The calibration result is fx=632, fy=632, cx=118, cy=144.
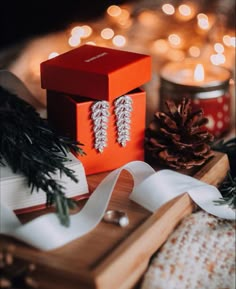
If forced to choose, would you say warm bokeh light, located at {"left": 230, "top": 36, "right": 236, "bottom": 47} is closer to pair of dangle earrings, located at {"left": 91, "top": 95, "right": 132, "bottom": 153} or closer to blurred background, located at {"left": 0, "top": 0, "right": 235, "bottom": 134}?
blurred background, located at {"left": 0, "top": 0, "right": 235, "bottom": 134}

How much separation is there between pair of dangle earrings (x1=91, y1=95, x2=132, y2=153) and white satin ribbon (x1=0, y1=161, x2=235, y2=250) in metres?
0.05

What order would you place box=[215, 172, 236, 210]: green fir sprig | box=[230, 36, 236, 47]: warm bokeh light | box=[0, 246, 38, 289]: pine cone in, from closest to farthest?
box=[0, 246, 38, 289]: pine cone, box=[215, 172, 236, 210]: green fir sprig, box=[230, 36, 236, 47]: warm bokeh light

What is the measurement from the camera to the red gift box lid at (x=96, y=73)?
0.85 m

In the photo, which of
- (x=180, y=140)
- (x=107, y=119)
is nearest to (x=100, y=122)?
(x=107, y=119)

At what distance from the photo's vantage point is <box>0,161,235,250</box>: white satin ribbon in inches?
28.1

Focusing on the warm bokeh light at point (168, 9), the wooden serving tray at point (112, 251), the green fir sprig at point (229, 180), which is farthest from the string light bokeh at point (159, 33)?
the wooden serving tray at point (112, 251)

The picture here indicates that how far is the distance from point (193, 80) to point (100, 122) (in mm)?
422

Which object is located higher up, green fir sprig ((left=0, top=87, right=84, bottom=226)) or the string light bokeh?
green fir sprig ((left=0, top=87, right=84, bottom=226))

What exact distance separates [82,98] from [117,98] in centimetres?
5

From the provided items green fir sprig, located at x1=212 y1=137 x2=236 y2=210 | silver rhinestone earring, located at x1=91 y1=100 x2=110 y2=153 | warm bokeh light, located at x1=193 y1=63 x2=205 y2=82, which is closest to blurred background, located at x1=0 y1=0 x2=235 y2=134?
warm bokeh light, located at x1=193 y1=63 x2=205 y2=82

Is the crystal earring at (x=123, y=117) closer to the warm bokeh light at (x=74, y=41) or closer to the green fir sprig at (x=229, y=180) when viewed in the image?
the green fir sprig at (x=229, y=180)

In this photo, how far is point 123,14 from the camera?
1.45 metres

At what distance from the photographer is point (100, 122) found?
0.88 meters

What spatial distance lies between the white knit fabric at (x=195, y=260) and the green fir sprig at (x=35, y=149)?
0.12 meters
